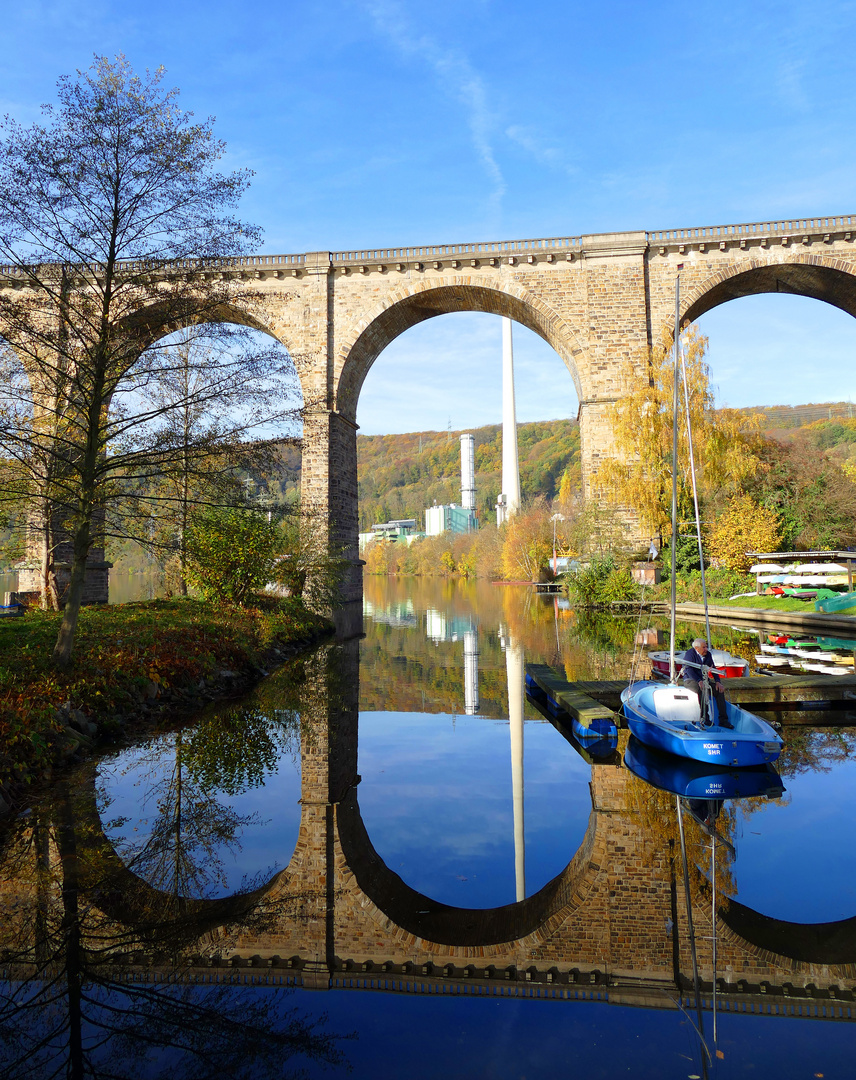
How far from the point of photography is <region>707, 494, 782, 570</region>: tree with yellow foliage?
22.2m

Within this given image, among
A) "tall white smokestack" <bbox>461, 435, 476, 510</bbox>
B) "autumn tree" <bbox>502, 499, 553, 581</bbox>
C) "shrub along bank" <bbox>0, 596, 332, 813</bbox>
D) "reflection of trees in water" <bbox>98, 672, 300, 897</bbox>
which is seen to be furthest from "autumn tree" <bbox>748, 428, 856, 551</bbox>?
"tall white smokestack" <bbox>461, 435, 476, 510</bbox>

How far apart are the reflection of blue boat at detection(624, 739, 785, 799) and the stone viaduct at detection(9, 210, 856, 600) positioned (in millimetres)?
15214

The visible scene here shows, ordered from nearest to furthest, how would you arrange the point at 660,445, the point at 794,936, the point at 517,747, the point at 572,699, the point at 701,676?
the point at 794,936 → the point at 701,676 → the point at 517,747 → the point at 572,699 → the point at 660,445

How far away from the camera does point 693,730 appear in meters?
5.88

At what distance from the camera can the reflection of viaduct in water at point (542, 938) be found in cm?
297

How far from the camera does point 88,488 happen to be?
24.8 feet

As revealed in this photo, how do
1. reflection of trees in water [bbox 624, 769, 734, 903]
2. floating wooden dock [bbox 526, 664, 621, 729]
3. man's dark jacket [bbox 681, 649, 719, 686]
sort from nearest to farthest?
1. reflection of trees in water [bbox 624, 769, 734, 903]
2. man's dark jacket [bbox 681, 649, 719, 686]
3. floating wooden dock [bbox 526, 664, 621, 729]

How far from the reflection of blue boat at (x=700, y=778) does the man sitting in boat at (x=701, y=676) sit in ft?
1.35

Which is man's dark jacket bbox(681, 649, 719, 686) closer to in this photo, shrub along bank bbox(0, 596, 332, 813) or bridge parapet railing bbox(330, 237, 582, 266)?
shrub along bank bbox(0, 596, 332, 813)

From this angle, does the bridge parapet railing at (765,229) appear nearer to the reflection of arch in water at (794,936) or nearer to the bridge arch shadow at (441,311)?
the bridge arch shadow at (441,311)

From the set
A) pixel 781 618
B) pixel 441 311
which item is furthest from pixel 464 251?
pixel 781 618

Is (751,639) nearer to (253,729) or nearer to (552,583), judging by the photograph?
(253,729)

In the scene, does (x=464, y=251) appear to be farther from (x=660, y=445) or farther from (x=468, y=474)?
(x=468, y=474)

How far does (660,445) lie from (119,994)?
2056cm
